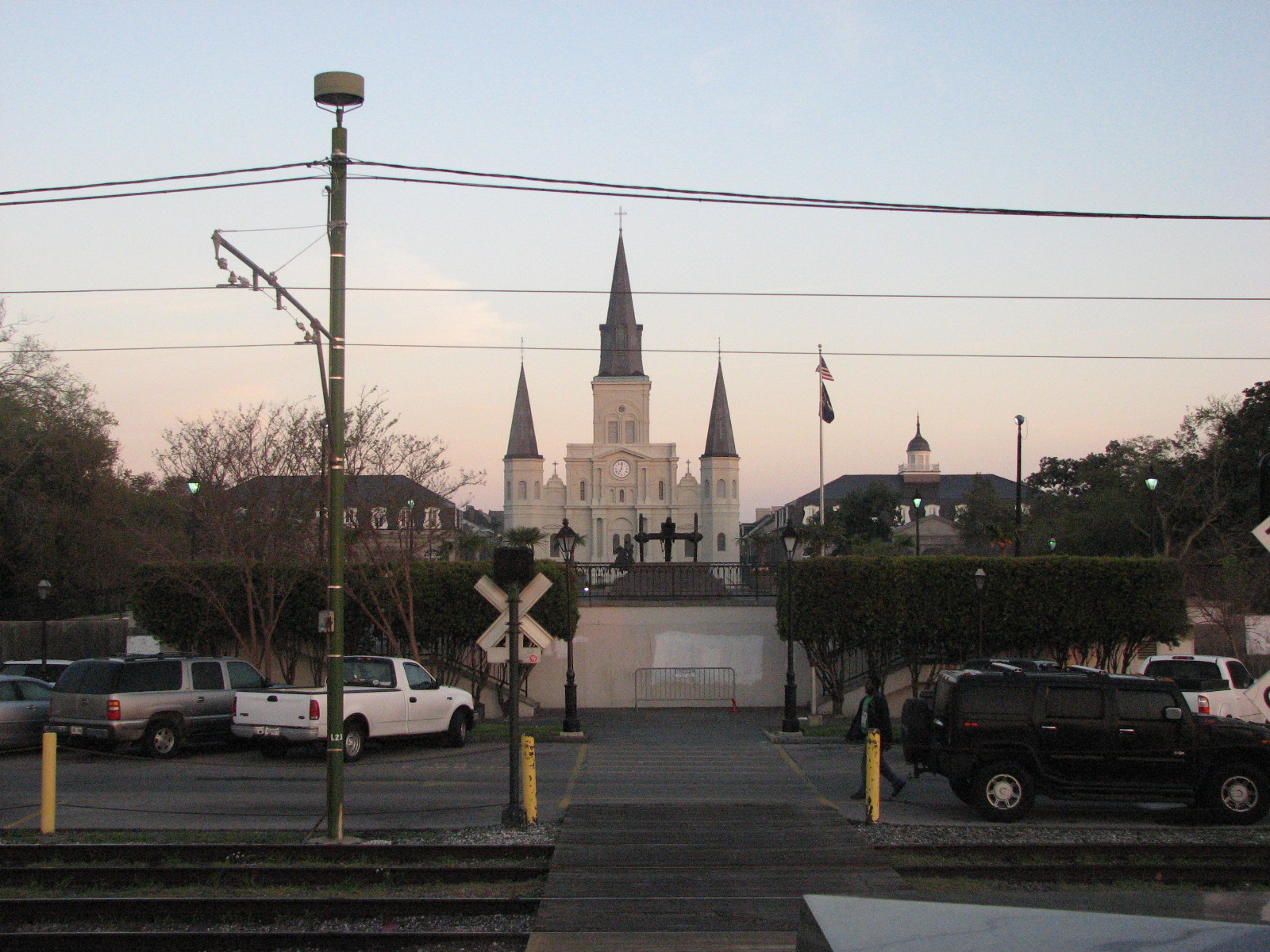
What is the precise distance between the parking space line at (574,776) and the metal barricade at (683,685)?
1034cm

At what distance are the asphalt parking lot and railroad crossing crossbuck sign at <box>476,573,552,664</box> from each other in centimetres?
204

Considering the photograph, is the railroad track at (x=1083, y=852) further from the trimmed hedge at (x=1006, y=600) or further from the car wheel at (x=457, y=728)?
the trimmed hedge at (x=1006, y=600)

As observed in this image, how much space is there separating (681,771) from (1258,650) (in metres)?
17.9

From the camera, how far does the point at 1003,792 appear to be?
13406 millimetres

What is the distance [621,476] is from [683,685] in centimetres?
9677

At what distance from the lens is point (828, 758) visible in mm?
19891

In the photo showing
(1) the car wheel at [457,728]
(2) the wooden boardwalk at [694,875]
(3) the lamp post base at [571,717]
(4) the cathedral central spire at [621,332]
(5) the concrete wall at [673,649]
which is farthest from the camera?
(4) the cathedral central spire at [621,332]

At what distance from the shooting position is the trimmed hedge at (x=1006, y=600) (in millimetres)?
27906

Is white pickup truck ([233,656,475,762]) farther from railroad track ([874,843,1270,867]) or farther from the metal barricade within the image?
the metal barricade

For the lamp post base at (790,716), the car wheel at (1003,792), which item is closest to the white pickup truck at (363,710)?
the lamp post base at (790,716)

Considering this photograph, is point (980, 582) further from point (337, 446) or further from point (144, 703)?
point (337, 446)

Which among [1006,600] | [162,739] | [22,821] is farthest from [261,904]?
[1006,600]

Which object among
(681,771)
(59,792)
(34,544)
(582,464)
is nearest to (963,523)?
(582,464)

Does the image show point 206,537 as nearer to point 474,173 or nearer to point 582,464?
point 474,173
